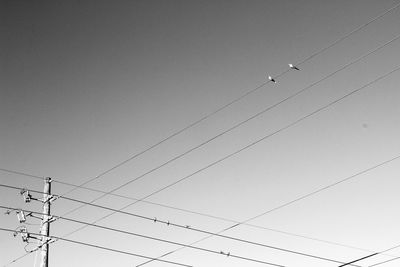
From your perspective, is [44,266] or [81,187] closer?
[44,266]

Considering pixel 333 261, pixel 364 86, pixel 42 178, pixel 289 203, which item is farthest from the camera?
pixel 42 178

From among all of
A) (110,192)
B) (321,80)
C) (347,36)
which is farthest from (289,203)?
(110,192)

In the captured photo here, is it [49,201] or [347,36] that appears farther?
[49,201]

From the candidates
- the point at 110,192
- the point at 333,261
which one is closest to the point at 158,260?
the point at 110,192

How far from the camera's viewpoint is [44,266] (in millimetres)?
13789

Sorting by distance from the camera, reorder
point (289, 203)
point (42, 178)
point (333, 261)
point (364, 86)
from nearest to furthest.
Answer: point (364, 86) → point (289, 203) → point (333, 261) → point (42, 178)

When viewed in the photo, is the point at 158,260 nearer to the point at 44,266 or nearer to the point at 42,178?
the point at 44,266

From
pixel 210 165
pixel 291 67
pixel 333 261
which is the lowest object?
pixel 333 261

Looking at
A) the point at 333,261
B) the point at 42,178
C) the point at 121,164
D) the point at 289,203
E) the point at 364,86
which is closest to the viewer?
the point at 364,86

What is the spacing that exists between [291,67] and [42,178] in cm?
979

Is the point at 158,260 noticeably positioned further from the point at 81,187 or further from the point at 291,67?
the point at 291,67

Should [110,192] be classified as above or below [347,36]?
below

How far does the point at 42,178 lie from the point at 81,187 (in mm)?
1809

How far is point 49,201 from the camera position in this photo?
1532 cm
